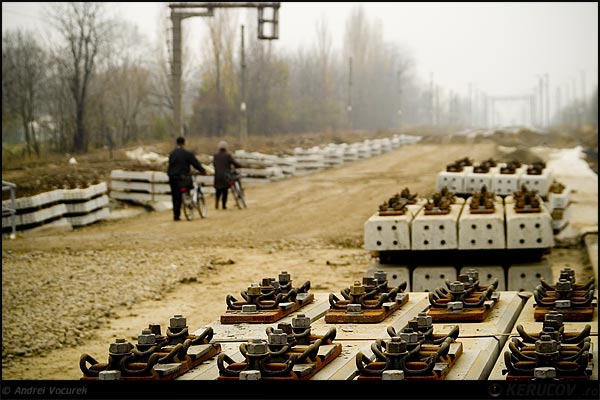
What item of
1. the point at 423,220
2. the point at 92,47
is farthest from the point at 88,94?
the point at 423,220

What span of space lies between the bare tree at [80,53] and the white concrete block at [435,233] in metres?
19.9

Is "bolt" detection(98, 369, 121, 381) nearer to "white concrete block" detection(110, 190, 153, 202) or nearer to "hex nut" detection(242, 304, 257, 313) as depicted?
"hex nut" detection(242, 304, 257, 313)

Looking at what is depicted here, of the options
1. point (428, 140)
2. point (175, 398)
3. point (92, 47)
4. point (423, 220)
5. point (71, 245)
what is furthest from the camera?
point (428, 140)

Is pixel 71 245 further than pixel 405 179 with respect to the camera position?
No

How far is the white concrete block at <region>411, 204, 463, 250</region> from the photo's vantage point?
8203mm

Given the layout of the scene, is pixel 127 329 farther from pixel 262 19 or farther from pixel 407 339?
pixel 262 19

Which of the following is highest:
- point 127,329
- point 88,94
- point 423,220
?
point 88,94

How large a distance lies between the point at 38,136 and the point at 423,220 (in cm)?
1736

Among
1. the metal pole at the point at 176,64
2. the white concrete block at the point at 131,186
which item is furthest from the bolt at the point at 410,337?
the metal pole at the point at 176,64

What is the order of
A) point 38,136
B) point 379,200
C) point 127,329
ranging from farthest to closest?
1. point 38,136
2. point 379,200
3. point 127,329

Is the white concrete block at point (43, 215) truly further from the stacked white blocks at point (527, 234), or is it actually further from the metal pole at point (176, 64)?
the stacked white blocks at point (527, 234)

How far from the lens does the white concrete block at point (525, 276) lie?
834 cm

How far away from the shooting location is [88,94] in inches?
1202

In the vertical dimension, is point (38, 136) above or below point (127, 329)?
above
